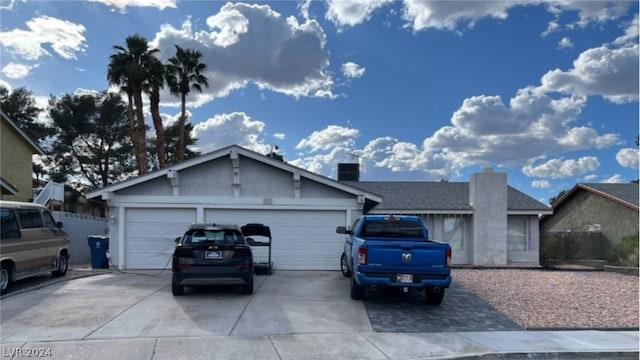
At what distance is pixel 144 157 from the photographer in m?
27.8

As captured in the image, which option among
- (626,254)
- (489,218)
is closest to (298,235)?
(489,218)

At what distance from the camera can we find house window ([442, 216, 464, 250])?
21.5 meters

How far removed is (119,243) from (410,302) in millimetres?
9795

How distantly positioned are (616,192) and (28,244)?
2667cm

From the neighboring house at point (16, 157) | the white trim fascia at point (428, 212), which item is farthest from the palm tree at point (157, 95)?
the white trim fascia at point (428, 212)

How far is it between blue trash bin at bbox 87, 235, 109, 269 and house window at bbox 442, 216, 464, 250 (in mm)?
13226

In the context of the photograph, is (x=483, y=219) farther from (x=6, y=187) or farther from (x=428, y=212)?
(x=6, y=187)

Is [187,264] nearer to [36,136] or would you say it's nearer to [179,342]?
[179,342]

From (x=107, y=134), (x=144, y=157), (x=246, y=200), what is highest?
(x=107, y=134)

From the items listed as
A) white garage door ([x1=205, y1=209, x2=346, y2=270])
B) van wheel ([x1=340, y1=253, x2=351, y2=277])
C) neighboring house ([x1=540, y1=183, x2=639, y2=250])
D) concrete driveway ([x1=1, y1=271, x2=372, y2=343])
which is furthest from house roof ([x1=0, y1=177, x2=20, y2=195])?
neighboring house ([x1=540, y1=183, x2=639, y2=250])

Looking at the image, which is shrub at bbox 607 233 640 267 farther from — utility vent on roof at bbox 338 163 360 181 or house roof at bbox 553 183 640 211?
utility vent on roof at bbox 338 163 360 181

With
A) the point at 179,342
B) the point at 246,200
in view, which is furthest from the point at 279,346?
the point at 246,200

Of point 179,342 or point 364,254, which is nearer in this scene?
point 179,342

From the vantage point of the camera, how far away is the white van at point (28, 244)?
1123 centimetres
